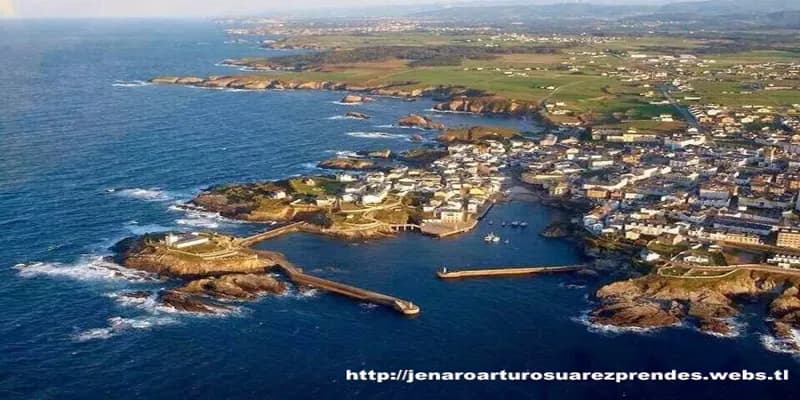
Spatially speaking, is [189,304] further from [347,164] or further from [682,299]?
[347,164]

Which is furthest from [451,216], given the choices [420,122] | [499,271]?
[420,122]

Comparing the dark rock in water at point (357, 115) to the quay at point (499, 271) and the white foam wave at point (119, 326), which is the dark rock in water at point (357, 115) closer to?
the quay at point (499, 271)

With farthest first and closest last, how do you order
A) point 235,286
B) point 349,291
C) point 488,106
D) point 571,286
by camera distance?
point 488,106, point 571,286, point 235,286, point 349,291

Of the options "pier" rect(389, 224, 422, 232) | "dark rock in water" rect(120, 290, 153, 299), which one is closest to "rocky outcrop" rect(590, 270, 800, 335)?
"pier" rect(389, 224, 422, 232)

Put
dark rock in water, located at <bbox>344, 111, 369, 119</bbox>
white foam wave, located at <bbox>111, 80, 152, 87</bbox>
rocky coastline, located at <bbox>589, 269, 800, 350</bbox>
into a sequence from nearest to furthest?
rocky coastline, located at <bbox>589, 269, 800, 350</bbox> → dark rock in water, located at <bbox>344, 111, 369, 119</bbox> → white foam wave, located at <bbox>111, 80, 152, 87</bbox>

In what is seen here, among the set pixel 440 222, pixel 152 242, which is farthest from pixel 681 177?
pixel 152 242

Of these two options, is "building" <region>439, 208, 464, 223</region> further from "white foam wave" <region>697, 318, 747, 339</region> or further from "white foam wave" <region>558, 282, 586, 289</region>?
"white foam wave" <region>697, 318, 747, 339</region>
